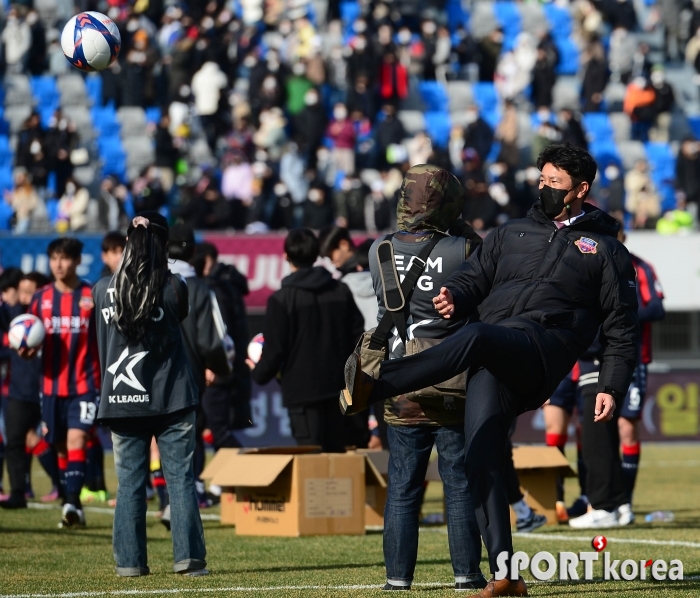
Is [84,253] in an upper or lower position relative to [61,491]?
upper

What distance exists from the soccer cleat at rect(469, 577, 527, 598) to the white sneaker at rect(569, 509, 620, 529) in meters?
4.64

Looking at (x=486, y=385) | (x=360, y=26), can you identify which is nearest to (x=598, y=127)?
(x=360, y=26)

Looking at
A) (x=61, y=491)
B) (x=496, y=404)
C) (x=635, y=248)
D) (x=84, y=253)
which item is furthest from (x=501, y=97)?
(x=496, y=404)

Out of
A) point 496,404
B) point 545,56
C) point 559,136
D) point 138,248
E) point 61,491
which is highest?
point 545,56

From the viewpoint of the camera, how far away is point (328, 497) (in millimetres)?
10453

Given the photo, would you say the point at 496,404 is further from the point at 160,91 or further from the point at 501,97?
the point at 501,97

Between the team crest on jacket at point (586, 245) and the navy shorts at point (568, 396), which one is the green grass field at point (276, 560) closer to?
the navy shorts at point (568, 396)

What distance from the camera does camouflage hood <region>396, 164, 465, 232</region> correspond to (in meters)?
7.13

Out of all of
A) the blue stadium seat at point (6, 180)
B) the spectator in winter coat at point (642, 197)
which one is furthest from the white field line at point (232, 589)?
the blue stadium seat at point (6, 180)

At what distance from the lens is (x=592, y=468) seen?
11062 millimetres

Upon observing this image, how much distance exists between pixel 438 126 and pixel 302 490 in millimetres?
20125

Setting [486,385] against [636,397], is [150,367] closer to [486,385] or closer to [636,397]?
[486,385]

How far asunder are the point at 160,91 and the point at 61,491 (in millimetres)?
16182

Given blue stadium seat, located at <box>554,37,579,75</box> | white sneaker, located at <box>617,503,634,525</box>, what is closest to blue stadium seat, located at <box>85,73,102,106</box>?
blue stadium seat, located at <box>554,37,579,75</box>
